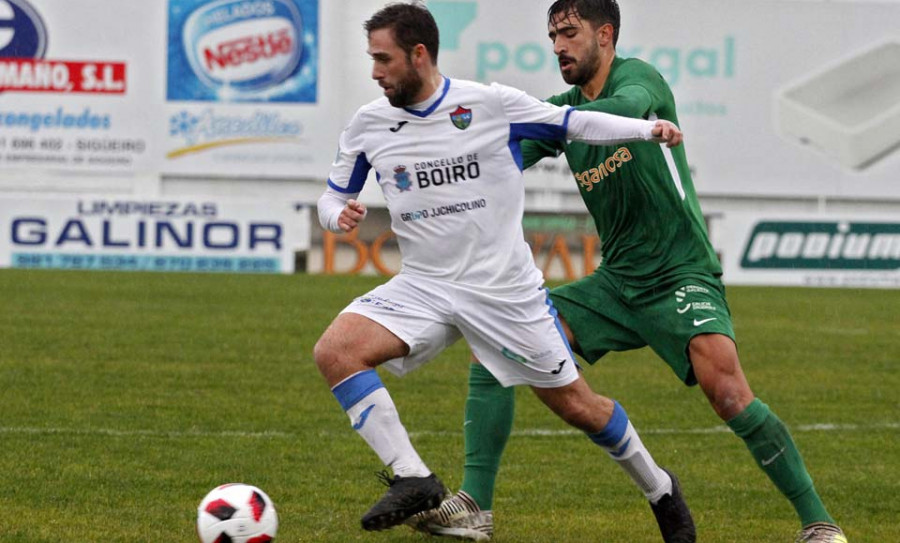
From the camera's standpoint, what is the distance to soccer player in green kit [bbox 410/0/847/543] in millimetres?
5438

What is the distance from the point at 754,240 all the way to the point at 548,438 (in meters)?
16.6

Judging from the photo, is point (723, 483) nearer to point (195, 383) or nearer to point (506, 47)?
point (195, 383)

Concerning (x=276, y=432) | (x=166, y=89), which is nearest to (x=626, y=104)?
(x=276, y=432)

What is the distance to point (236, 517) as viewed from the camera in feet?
16.0

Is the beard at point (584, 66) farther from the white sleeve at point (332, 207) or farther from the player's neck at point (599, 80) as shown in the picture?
the white sleeve at point (332, 207)

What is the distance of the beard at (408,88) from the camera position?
518 cm

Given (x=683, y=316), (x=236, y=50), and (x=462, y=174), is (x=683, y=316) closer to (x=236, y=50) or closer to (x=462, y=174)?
(x=462, y=174)

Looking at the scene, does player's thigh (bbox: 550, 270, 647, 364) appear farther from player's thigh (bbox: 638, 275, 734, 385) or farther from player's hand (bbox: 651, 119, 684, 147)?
player's hand (bbox: 651, 119, 684, 147)

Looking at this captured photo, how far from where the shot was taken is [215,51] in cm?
2728

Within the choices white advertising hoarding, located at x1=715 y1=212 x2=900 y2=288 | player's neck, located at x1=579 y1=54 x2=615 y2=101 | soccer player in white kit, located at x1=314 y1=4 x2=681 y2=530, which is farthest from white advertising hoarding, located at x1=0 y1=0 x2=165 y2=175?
soccer player in white kit, located at x1=314 y1=4 x2=681 y2=530

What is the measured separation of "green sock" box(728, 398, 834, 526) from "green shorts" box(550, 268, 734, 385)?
288 mm

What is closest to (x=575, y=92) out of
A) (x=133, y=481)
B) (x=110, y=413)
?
(x=133, y=481)

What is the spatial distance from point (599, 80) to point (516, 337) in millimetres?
1182

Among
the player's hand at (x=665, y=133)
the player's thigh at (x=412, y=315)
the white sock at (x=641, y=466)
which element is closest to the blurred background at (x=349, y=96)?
the white sock at (x=641, y=466)
